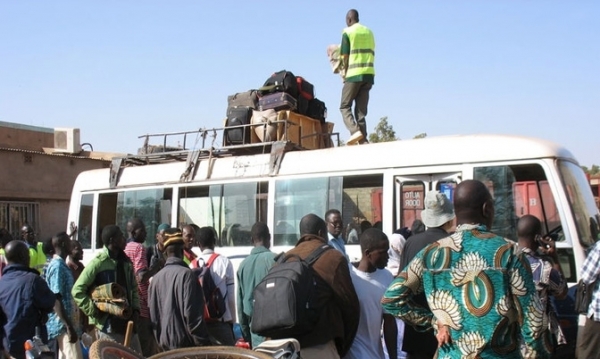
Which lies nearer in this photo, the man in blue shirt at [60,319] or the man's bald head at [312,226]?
the man's bald head at [312,226]

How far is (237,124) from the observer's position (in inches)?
452

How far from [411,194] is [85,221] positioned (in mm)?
6278

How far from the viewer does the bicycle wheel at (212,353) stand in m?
3.41

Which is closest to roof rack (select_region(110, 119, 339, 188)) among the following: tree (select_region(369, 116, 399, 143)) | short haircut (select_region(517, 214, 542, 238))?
short haircut (select_region(517, 214, 542, 238))

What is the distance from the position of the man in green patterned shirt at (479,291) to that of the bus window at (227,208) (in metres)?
6.60

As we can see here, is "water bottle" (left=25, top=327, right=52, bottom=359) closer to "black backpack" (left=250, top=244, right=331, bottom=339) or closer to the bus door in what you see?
"black backpack" (left=250, top=244, right=331, bottom=339)

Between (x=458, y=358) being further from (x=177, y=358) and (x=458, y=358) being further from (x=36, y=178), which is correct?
(x=36, y=178)

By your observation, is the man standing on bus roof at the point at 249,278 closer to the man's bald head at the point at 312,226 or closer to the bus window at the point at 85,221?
the man's bald head at the point at 312,226

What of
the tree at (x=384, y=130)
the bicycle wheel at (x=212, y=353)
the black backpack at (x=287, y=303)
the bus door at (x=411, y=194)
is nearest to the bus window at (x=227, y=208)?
the bus door at (x=411, y=194)

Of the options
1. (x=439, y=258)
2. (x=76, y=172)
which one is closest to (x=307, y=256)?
(x=439, y=258)

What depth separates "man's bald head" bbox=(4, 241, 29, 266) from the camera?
656cm

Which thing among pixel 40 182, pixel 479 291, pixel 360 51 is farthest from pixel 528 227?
pixel 40 182

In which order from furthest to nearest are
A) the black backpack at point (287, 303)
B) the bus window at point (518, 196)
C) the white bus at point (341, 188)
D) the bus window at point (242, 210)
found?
the bus window at point (242, 210)
the white bus at point (341, 188)
the bus window at point (518, 196)
the black backpack at point (287, 303)

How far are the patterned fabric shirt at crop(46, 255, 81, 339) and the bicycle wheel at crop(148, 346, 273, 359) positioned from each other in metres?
3.85
